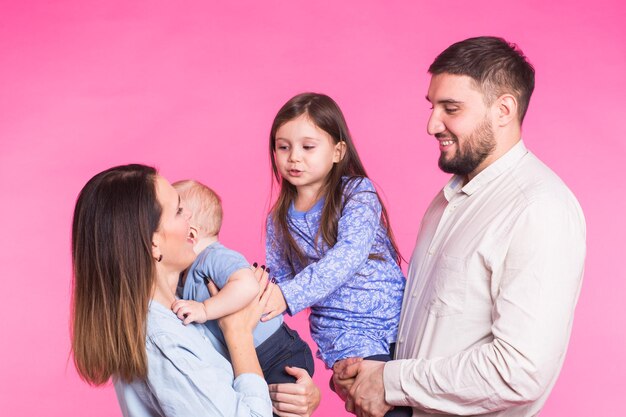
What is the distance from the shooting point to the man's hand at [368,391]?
2.75m

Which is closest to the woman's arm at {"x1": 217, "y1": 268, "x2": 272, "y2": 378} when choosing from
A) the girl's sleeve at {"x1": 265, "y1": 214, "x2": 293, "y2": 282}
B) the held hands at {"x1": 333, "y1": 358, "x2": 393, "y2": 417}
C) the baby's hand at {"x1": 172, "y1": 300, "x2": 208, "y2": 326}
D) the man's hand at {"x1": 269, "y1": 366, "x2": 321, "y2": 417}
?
the baby's hand at {"x1": 172, "y1": 300, "x2": 208, "y2": 326}

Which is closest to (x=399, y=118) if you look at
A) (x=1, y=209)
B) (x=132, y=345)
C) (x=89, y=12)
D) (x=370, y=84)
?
(x=370, y=84)

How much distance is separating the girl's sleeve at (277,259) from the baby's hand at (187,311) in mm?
880

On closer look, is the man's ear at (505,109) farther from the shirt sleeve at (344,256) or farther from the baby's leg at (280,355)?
the baby's leg at (280,355)

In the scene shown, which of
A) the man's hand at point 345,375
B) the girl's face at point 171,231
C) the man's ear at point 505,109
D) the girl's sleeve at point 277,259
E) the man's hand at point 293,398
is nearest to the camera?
the girl's face at point 171,231

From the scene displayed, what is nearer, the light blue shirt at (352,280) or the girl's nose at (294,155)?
the light blue shirt at (352,280)

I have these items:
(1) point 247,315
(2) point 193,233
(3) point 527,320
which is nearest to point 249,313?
(1) point 247,315

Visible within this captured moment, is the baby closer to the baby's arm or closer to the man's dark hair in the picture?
the baby's arm

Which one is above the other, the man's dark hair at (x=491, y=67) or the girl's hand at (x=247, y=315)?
the man's dark hair at (x=491, y=67)

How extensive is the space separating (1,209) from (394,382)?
3.02 meters

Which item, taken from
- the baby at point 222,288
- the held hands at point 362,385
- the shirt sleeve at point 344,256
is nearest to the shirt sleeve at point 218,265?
the baby at point 222,288

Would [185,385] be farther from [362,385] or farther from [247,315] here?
[362,385]

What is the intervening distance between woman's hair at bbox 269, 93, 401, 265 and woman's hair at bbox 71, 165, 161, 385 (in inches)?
37.8

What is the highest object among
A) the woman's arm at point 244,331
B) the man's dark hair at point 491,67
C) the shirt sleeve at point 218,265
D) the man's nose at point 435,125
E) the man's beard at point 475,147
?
the man's dark hair at point 491,67
